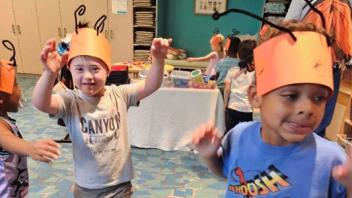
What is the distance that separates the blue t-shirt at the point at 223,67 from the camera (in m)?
2.78

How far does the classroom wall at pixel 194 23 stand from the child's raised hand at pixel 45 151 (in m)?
4.53

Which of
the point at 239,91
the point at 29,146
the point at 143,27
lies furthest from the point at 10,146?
the point at 143,27

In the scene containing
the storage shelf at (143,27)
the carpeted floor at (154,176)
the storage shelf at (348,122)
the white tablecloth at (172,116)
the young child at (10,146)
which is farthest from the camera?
the storage shelf at (143,27)

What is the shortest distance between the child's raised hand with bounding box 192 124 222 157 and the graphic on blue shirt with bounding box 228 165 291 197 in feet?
0.30

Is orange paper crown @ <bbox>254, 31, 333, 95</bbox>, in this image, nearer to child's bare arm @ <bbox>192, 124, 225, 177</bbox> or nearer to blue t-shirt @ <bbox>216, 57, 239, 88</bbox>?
child's bare arm @ <bbox>192, 124, 225, 177</bbox>

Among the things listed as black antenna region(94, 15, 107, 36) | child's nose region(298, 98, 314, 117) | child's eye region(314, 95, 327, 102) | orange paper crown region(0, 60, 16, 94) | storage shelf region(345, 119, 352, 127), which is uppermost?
black antenna region(94, 15, 107, 36)

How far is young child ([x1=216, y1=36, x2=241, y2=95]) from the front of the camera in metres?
2.80

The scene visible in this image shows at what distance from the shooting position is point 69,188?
227cm

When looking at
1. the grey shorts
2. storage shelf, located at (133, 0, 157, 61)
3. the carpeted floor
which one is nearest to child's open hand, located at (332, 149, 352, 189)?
the grey shorts

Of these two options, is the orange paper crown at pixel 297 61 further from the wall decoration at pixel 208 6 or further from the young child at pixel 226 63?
the wall decoration at pixel 208 6

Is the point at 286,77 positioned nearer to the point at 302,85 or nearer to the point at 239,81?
the point at 302,85

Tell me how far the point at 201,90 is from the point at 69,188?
139cm

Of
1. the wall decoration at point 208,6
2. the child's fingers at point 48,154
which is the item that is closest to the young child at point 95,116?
the child's fingers at point 48,154

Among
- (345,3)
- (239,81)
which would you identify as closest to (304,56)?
(345,3)
